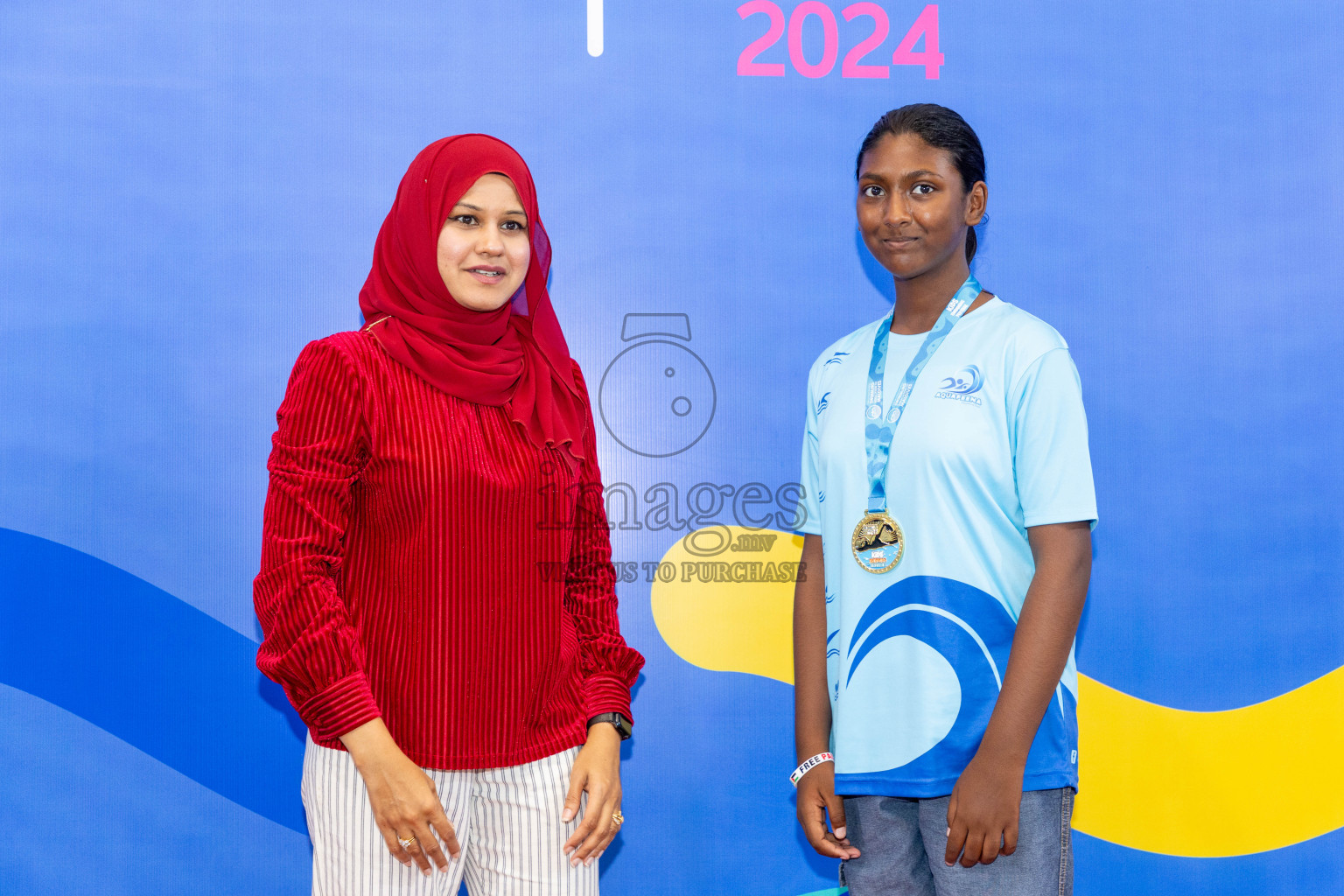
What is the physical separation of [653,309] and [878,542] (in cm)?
86

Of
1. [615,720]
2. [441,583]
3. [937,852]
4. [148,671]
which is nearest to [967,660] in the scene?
[937,852]

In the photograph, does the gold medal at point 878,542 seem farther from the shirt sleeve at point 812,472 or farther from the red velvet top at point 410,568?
the red velvet top at point 410,568

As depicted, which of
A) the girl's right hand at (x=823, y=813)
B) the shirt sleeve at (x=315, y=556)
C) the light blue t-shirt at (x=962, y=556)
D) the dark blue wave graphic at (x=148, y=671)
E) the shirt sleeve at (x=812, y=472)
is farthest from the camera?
the dark blue wave graphic at (x=148, y=671)

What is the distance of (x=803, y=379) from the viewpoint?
199 cm

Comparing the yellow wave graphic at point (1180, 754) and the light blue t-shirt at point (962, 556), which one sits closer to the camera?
the light blue t-shirt at point (962, 556)

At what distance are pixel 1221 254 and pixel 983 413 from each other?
3.75 ft

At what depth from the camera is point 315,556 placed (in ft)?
3.62

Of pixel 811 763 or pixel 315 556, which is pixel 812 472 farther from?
pixel 315 556

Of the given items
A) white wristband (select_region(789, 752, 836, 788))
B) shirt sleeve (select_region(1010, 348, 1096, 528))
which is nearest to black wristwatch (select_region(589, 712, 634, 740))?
white wristband (select_region(789, 752, 836, 788))

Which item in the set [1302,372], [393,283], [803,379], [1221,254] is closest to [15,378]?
[393,283]

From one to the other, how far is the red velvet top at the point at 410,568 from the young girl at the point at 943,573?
371mm

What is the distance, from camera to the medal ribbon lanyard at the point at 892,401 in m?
1.27

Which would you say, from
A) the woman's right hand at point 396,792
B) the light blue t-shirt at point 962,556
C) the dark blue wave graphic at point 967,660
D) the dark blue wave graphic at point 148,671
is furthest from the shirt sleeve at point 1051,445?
the dark blue wave graphic at point 148,671

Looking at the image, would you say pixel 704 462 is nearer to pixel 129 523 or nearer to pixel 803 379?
pixel 803 379
